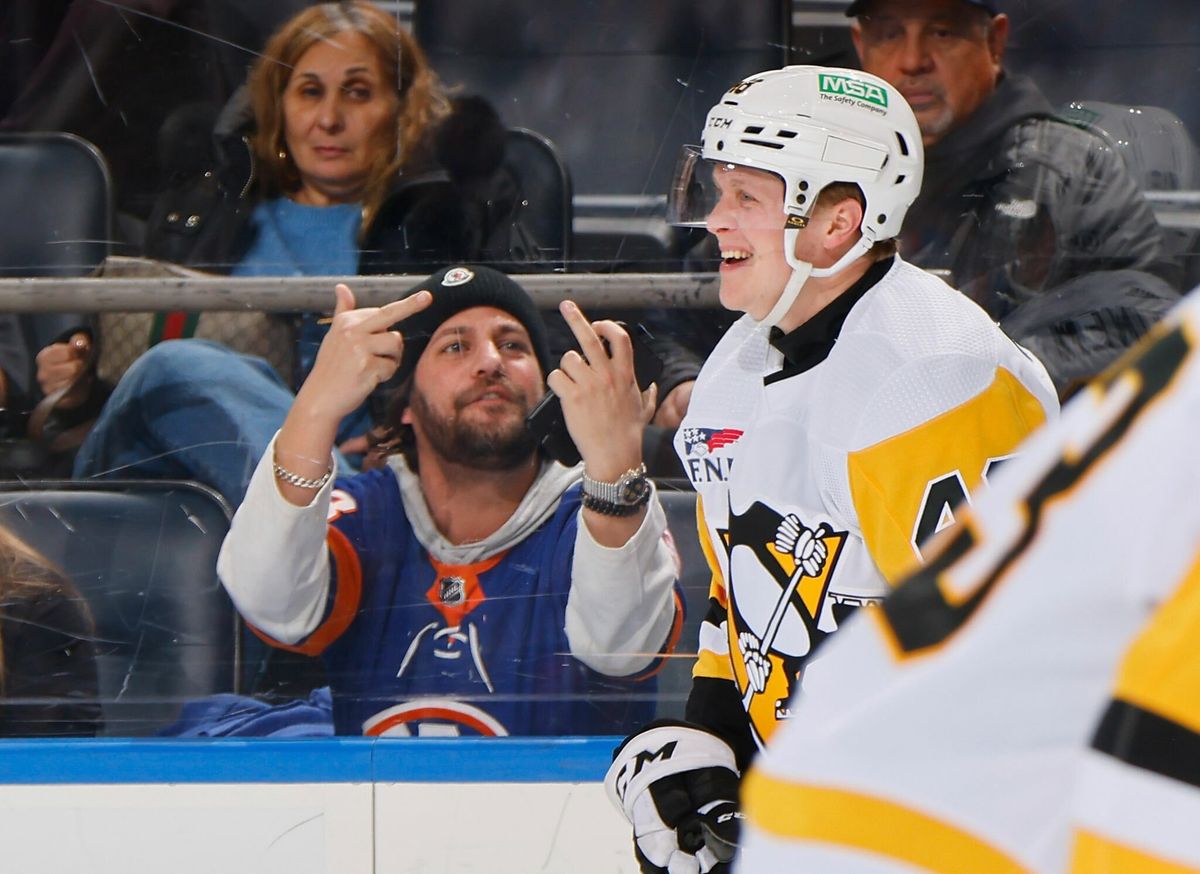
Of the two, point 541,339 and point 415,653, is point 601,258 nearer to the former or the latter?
point 541,339

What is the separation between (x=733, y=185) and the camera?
1646mm

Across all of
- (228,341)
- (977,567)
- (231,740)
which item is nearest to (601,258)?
(228,341)

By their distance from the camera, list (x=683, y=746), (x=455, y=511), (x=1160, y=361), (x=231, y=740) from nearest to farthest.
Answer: (x=1160, y=361), (x=683, y=746), (x=231, y=740), (x=455, y=511)

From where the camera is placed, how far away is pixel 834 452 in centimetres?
141

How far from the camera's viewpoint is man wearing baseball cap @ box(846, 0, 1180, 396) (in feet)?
7.03

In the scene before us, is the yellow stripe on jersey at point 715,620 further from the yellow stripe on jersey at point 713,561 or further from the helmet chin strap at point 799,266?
the helmet chin strap at point 799,266

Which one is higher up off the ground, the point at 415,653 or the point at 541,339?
the point at 541,339

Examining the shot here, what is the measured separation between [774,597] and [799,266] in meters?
0.35

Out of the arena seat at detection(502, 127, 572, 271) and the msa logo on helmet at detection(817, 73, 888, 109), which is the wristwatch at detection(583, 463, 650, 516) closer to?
the arena seat at detection(502, 127, 572, 271)

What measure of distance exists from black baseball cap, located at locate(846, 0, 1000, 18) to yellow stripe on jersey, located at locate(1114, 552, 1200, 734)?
6.15 feet

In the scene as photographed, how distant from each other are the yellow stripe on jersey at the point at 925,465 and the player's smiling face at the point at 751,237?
0.28 m

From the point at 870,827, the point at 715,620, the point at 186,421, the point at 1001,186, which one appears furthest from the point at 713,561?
the point at 870,827

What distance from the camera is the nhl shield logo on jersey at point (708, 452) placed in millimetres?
1633

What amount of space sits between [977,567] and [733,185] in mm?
1232
